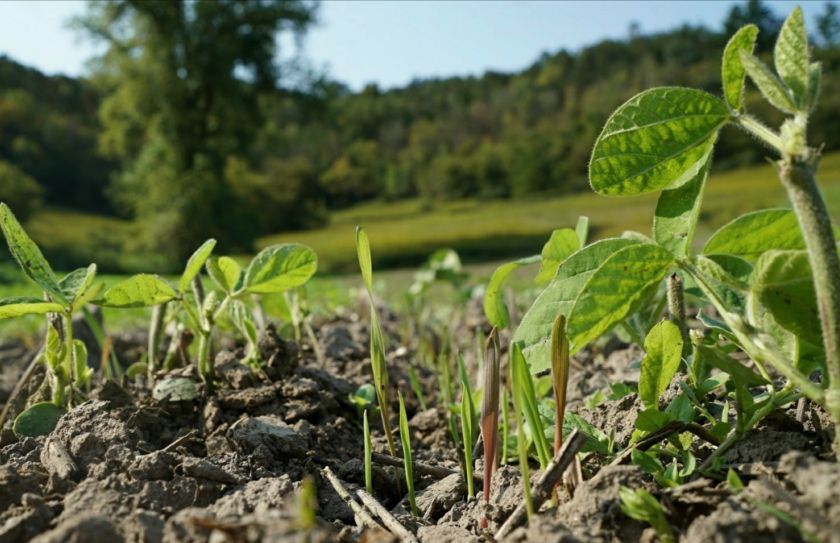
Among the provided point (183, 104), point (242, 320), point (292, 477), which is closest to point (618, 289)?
point (292, 477)

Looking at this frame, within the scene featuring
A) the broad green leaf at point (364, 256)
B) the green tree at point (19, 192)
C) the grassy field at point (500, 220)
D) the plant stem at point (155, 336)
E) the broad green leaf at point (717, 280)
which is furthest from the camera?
the grassy field at point (500, 220)

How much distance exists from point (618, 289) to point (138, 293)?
694mm

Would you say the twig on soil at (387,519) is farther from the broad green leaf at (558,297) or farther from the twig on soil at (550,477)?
the broad green leaf at (558,297)

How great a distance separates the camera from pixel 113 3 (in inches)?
688

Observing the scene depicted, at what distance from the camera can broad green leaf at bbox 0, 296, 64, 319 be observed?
2.96 feet

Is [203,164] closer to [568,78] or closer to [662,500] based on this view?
[662,500]

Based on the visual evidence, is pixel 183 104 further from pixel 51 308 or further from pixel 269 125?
pixel 51 308

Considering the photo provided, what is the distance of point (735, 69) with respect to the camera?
0.69 meters

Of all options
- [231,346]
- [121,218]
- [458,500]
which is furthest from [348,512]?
[121,218]

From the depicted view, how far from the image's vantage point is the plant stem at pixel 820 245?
552mm

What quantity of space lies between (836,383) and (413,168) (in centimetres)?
3716

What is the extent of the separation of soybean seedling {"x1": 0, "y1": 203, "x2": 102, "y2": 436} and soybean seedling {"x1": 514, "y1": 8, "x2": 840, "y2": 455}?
25.4 inches

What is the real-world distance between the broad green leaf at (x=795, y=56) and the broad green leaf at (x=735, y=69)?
0.15ft

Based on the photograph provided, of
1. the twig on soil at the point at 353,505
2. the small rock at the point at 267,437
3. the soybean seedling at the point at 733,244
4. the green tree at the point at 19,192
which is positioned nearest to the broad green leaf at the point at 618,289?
the soybean seedling at the point at 733,244
